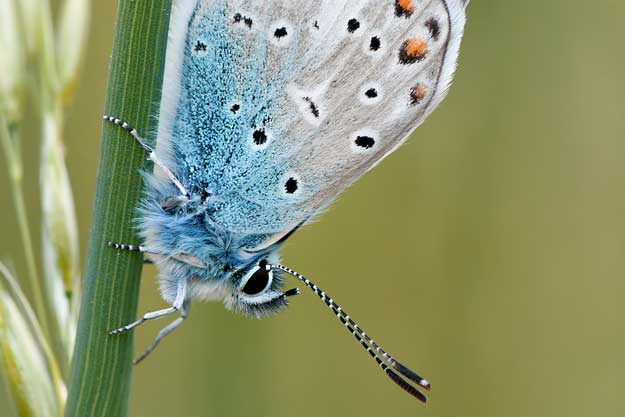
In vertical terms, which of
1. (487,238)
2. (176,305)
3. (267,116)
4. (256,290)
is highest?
(487,238)

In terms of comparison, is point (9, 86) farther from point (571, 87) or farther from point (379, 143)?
point (571, 87)

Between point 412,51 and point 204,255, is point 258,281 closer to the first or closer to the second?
point 204,255

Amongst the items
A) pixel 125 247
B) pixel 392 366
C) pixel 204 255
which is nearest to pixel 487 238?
pixel 392 366

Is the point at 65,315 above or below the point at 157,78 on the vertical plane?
below

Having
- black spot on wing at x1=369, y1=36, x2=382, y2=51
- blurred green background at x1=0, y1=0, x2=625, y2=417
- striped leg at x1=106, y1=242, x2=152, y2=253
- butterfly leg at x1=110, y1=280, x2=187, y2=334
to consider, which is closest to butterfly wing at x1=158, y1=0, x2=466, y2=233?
black spot on wing at x1=369, y1=36, x2=382, y2=51

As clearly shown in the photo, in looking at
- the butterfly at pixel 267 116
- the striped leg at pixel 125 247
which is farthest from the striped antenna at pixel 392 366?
the striped leg at pixel 125 247

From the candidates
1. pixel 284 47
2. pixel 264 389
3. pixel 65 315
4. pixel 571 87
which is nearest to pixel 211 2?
pixel 284 47

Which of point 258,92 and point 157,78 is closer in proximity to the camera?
point 157,78
